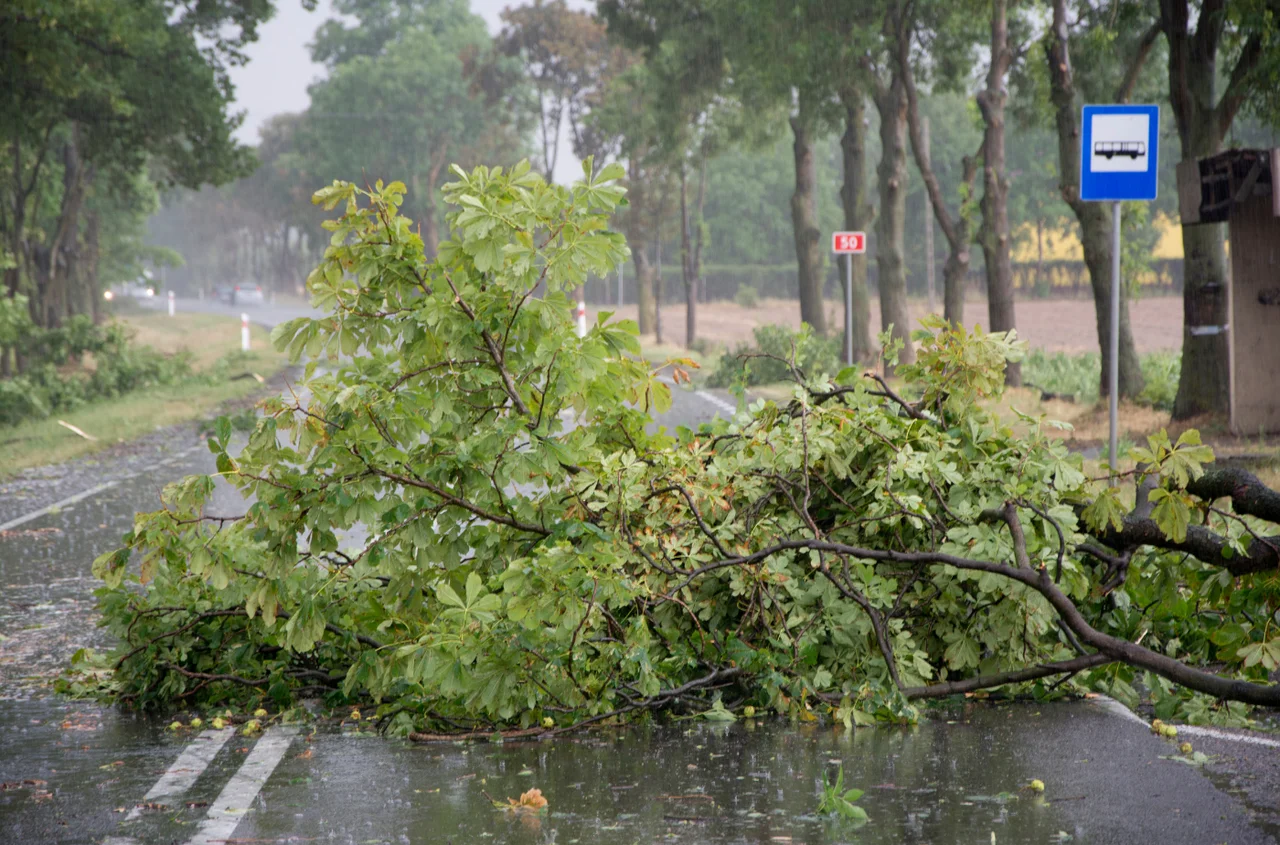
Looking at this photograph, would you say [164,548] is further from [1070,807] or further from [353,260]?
[1070,807]

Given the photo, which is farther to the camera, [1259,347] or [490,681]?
[1259,347]

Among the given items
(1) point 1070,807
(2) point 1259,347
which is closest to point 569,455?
(1) point 1070,807

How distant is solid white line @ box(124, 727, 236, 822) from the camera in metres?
5.00

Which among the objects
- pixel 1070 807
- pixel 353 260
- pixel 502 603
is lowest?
pixel 1070 807

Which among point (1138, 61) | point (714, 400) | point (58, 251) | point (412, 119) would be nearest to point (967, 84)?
point (714, 400)

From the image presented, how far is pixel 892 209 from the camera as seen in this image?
28.6 metres

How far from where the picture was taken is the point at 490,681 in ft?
18.4

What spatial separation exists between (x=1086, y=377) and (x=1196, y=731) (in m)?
22.7

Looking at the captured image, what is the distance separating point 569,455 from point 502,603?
72 cm

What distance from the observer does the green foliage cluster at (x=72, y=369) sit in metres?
22.7

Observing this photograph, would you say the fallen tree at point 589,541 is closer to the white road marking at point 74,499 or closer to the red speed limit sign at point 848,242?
the white road marking at point 74,499

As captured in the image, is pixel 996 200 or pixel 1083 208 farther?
pixel 996 200

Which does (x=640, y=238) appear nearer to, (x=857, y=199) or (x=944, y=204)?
(x=857, y=199)

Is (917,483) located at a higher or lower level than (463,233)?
lower
